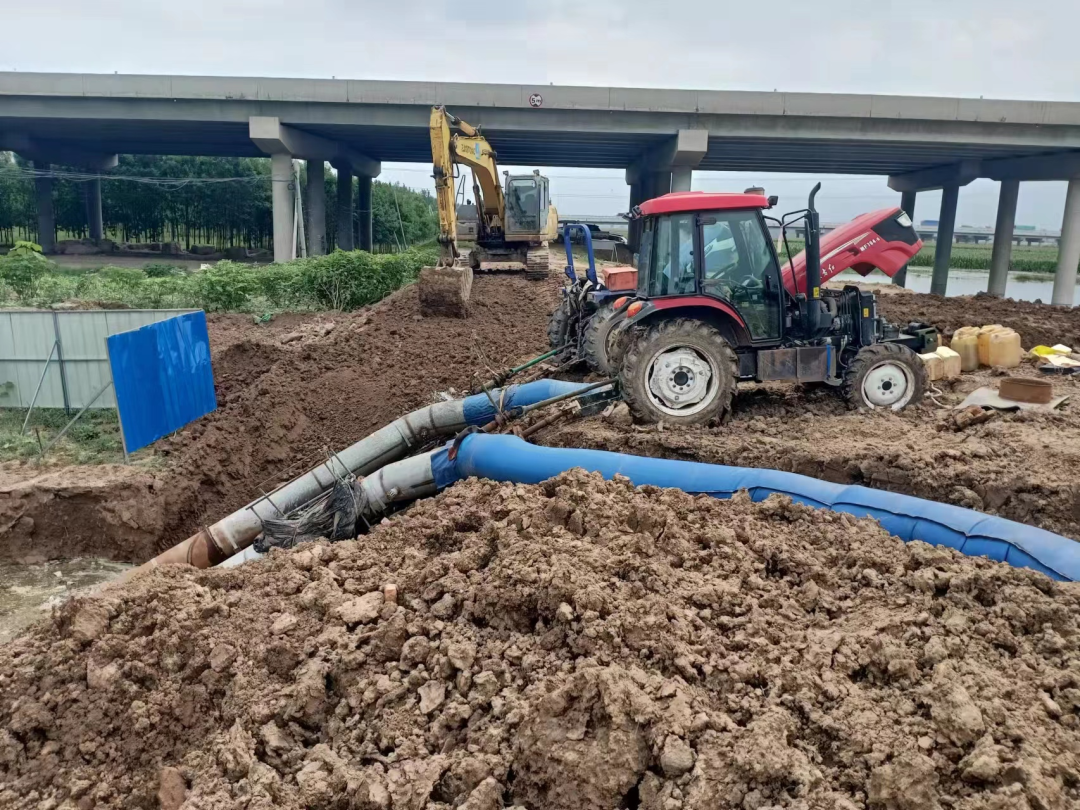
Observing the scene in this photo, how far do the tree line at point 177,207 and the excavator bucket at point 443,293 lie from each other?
2635 cm

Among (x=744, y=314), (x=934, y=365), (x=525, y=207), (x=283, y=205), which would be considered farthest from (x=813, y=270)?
(x=283, y=205)

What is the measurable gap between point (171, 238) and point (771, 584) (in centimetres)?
4712

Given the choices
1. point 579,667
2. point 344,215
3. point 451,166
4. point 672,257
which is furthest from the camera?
point 344,215

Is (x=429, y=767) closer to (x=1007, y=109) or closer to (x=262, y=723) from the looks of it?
(x=262, y=723)

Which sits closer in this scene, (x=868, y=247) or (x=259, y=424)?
(x=868, y=247)

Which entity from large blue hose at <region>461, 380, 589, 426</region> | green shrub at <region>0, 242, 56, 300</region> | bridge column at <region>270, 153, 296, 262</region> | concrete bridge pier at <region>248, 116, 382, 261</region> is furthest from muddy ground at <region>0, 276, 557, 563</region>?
bridge column at <region>270, 153, 296, 262</region>

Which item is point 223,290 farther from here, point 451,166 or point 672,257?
point 672,257

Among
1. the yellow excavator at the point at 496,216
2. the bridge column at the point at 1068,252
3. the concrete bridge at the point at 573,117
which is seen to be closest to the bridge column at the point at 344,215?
the concrete bridge at the point at 573,117

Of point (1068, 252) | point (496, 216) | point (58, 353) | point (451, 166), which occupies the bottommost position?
point (58, 353)

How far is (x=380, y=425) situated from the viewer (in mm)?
8688

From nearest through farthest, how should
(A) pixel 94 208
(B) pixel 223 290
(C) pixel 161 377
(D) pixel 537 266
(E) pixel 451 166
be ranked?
1. (C) pixel 161 377
2. (E) pixel 451 166
3. (B) pixel 223 290
4. (D) pixel 537 266
5. (A) pixel 94 208

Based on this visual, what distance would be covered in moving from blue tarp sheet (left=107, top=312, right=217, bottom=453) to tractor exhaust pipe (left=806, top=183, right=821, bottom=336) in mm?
6801

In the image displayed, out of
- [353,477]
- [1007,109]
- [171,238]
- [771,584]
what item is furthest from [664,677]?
[171,238]

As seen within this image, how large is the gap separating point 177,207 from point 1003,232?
132 ft
